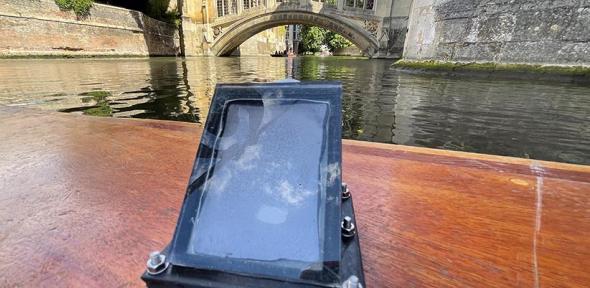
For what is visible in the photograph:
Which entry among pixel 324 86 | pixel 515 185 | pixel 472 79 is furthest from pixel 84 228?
pixel 472 79

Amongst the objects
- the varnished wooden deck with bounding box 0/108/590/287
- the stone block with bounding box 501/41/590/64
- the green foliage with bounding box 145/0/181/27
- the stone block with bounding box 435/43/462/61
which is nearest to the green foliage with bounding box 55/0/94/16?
the green foliage with bounding box 145/0/181/27

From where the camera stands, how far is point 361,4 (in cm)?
2300

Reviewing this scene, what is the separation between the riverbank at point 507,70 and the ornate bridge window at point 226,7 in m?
18.9

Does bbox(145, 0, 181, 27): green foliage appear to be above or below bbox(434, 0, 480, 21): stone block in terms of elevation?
above

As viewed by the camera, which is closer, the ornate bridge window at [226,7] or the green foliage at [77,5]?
the green foliage at [77,5]

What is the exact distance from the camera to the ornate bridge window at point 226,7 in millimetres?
23875

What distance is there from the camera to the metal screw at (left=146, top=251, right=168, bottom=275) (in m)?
0.48

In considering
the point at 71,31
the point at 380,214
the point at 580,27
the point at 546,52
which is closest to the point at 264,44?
the point at 71,31

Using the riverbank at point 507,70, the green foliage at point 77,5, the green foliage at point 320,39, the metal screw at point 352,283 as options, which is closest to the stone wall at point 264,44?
the green foliage at point 320,39

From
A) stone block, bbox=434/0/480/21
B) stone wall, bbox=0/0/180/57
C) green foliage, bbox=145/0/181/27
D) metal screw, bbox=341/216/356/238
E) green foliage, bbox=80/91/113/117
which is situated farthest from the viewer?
green foliage, bbox=145/0/181/27

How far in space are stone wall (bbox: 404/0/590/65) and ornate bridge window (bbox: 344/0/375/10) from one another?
553 inches

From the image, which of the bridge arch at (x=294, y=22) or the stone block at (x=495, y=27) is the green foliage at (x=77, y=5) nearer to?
the bridge arch at (x=294, y=22)

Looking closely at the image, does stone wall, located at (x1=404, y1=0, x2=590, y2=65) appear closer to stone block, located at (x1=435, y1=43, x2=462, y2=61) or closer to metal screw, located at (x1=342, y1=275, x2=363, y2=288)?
stone block, located at (x1=435, y1=43, x2=462, y2=61)

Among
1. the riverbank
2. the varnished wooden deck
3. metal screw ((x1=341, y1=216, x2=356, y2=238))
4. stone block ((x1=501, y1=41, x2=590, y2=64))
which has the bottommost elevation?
the varnished wooden deck
